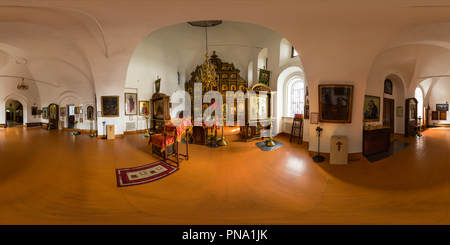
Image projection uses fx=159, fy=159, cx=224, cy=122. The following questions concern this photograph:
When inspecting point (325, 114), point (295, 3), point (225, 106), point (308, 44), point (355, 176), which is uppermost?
point (295, 3)

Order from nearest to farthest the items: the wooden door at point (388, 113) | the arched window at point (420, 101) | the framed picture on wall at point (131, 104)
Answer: the wooden door at point (388, 113) < the framed picture on wall at point (131, 104) < the arched window at point (420, 101)

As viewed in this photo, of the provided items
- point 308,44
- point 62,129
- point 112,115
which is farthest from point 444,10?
point 62,129

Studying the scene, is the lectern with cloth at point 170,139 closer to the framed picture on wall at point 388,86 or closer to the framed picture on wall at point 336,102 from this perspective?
the framed picture on wall at point 336,102

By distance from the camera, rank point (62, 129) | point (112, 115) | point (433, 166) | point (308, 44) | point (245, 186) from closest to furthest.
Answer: point (245, 186) < point (433, 166) < point (308, 44) < point (112, 115) < point (62, 129)

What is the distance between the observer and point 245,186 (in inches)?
122

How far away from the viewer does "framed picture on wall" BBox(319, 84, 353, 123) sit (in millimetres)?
5012

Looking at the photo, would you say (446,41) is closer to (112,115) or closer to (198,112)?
(198,112)

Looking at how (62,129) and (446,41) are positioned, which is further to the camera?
(62,129)

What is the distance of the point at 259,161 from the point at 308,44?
3.79 m

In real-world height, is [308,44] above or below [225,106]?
above

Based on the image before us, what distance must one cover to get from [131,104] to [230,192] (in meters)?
10.7

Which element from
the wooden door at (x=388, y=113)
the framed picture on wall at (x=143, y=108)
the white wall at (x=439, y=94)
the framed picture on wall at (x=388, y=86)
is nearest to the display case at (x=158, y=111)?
the framed picture on wall at (x=143, y=108)

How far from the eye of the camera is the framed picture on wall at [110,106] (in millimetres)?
8734

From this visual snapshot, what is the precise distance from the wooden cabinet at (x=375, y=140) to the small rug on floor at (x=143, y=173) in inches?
249
